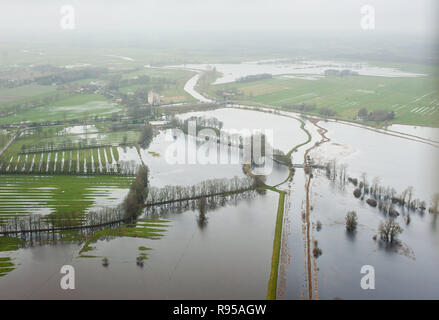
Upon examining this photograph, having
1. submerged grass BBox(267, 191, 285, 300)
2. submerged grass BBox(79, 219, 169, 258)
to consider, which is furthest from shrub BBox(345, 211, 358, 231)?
submerged grass BBox(79, 219, 169, 258)

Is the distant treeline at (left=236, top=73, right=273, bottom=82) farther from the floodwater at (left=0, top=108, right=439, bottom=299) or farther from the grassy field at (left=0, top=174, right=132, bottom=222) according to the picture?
the grassy field at (left=0, top=174, right=132, bottom=222)

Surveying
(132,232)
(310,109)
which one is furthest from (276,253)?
(310,109)

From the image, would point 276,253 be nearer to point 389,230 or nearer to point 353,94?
point 389,230

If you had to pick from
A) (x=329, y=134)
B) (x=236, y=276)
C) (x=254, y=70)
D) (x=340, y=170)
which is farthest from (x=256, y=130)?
(x=254, y=70)

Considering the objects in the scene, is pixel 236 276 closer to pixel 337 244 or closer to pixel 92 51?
pixel 337 244

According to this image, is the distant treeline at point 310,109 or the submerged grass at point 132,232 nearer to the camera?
the submerged grass at point 132,232

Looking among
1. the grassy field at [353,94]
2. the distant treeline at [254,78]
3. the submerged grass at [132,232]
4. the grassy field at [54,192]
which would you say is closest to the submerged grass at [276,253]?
the submerged grass at [132,232]

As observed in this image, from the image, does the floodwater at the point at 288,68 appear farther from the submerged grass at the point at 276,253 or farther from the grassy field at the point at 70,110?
the submerged grass at the point at 276,253
